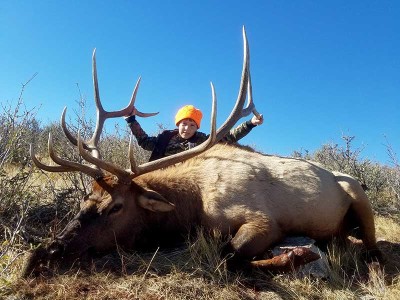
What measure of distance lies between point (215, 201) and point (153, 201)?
592 millimetres

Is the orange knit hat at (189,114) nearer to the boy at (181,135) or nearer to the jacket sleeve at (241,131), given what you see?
the boy at (181,135)

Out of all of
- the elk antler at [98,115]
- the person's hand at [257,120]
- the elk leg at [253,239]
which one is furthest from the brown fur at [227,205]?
the person's hand at [257,120]

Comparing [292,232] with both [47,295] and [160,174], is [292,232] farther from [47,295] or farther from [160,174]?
[47,295]

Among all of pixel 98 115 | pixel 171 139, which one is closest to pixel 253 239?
pixel 98 115

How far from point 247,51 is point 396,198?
4279 millimetres

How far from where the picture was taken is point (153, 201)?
368cm

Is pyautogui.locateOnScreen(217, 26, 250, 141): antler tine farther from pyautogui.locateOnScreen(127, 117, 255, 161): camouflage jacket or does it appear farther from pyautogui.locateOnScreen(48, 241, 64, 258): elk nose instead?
pyautogui.locateOnScreen(48, 241, 64, 258): elk nose

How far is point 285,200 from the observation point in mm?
3900

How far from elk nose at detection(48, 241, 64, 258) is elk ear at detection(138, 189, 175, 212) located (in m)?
0.84

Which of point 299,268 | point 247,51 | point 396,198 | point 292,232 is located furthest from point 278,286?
point 396,198

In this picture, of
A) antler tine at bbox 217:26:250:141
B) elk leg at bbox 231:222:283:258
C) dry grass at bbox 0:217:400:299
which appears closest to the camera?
dry grass at bbox 0:217:400:299

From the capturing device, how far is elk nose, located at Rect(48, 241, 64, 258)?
10.1 ft

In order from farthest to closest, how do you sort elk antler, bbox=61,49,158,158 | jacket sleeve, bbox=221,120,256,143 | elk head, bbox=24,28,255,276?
jacket sleeve, bbox=221,120,256,143
elk antler, bbox=61,49,158,158
elk head, bbox=24,28,255,276

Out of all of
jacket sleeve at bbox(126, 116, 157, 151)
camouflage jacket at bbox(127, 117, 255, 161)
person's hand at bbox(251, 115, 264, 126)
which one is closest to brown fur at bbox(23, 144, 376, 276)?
person's hand at bbox(251, 115, 264, 126)
